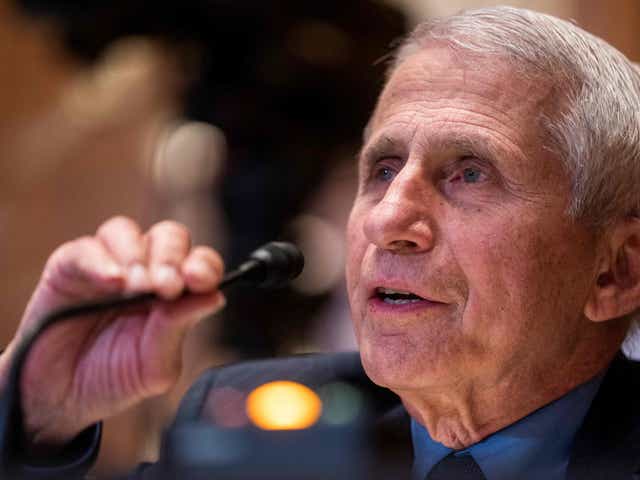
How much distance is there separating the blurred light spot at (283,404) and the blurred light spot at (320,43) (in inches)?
93.5

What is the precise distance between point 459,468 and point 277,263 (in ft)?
1.82

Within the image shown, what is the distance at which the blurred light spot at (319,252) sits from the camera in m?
4.38

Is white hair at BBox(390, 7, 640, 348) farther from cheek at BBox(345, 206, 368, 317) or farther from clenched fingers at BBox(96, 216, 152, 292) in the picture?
clenched fingers at BBox(96, 216, 152, 292)

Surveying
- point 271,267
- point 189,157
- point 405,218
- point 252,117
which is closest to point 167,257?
point 271,267

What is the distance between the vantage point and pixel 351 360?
2414mm

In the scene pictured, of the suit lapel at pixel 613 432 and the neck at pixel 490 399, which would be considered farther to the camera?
the neck at pixel 490 399

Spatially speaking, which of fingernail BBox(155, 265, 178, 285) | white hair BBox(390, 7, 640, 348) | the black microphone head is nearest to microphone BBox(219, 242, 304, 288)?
the black microphone head

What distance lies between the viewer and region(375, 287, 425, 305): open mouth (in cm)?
195

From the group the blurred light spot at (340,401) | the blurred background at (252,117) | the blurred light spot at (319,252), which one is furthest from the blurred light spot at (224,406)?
the blurred light spot at (319,252)

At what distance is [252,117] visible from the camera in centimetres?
443

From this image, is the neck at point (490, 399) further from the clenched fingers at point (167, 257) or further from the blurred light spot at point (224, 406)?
the clenched fingers at point (167, 257)

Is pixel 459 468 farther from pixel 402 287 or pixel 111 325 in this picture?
pixel 111 325

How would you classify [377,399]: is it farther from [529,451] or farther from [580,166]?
[580,166]

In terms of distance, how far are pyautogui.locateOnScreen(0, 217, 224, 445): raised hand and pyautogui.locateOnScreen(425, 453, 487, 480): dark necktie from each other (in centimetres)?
52
